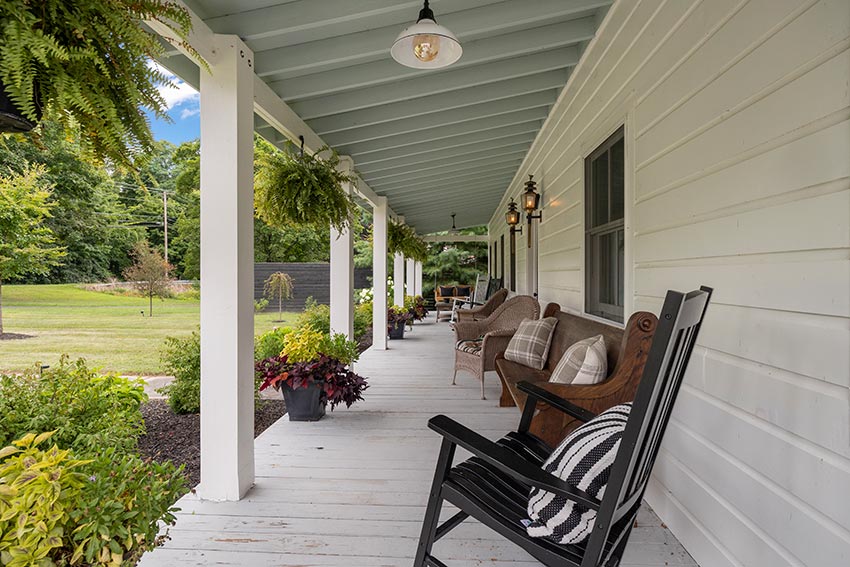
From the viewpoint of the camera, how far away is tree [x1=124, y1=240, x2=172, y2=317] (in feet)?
23.2

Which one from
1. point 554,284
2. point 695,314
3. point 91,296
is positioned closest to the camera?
point 695,314

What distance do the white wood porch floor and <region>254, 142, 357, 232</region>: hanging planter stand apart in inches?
57.2

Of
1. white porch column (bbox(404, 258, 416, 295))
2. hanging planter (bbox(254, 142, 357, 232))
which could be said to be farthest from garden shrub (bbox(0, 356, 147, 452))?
white porch column (bbox(404, 258, 416, 295))

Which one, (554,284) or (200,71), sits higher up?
(200,71)

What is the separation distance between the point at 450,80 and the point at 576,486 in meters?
2.98

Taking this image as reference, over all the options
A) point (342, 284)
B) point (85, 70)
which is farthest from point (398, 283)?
point (85, 70)

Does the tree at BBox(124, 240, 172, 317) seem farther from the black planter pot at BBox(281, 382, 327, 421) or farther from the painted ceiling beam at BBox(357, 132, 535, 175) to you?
the black planter pot at BBox(281, 382, 327, 421)

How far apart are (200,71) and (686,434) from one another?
9.11 feet

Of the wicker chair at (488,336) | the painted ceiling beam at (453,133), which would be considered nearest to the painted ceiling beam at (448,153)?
the painted ceiling beam at (453,133)

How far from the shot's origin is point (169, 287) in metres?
7.90

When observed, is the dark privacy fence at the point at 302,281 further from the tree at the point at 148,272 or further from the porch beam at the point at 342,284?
the porch beam at the point at 342,284

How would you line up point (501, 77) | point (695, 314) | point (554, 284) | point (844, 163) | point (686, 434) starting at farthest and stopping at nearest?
point (554, 284)
point (501, 77)
point (686, 434)
point (695, 314)
point (844, 163)

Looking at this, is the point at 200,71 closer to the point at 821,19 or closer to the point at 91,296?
the point at 821,19

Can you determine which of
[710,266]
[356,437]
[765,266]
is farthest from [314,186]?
[765,266]
